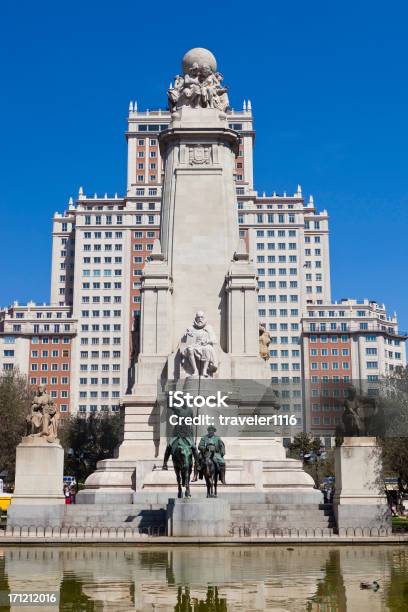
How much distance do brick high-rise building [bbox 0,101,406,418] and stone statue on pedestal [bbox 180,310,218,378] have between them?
95174 mm

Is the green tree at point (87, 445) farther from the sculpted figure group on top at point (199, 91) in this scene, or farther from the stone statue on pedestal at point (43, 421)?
the stone statue on pedestal at point (43, 421)

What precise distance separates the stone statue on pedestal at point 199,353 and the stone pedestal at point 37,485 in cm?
729

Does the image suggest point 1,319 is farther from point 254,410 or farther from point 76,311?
point 254,410

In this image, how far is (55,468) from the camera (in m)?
28.0

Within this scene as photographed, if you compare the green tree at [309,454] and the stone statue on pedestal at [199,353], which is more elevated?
the stone statue on pedestal at [199,353]

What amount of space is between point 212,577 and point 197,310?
21.1 metres

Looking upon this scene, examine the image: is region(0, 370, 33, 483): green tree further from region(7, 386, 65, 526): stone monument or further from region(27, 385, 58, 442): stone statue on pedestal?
region(7, 386, 65, 526): stone monument

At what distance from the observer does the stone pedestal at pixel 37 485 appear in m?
27.1

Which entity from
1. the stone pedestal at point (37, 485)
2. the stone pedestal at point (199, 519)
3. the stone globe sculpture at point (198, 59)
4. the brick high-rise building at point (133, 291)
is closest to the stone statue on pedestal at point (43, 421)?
the stone pedestal at point (37, 485)

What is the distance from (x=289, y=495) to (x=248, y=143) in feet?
389

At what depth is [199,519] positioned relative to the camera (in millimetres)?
23156

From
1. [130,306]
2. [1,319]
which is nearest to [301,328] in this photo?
[130,306]

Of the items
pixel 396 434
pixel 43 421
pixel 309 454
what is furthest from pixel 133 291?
pixel 43 421

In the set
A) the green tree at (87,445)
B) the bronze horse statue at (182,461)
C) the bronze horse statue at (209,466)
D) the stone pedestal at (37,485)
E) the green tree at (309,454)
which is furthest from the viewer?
the green tree at (309,454)
